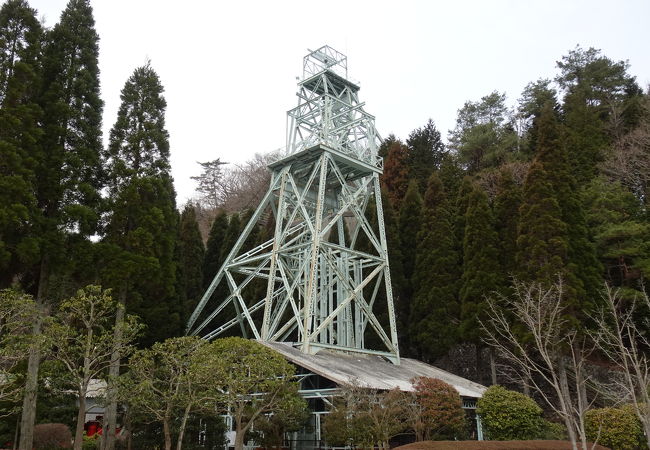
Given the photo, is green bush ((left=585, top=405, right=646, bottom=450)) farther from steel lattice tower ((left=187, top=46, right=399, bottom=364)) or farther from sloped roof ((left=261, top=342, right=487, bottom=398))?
steel lattice tower ((left=187, top=46, right=399, bottom=364))

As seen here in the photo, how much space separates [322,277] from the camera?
74.1ft

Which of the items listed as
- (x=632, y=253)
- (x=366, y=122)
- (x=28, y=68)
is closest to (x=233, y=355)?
(x=28, y=68)

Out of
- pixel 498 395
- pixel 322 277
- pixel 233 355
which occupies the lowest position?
pixel 498 395

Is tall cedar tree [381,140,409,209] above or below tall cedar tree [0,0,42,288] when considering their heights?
above

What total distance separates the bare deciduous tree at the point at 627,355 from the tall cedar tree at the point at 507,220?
13.7 feet

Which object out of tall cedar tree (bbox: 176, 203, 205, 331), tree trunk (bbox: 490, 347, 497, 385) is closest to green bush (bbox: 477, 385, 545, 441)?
tree trunk (bbox: 490, 347, 497, 385)

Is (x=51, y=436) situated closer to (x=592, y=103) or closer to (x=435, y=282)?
(x=435, y=282)

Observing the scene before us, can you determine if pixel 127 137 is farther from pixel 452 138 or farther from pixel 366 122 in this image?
pixel 452 138

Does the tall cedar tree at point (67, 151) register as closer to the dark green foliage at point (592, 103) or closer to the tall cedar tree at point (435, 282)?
the tall cedar tree at point (435, 282)

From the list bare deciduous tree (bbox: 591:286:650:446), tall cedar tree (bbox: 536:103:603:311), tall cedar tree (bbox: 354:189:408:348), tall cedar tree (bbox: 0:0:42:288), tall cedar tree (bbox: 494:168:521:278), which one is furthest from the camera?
tall cedar tree (bbox: 354:189:408:348)

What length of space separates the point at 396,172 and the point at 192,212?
15.0 m

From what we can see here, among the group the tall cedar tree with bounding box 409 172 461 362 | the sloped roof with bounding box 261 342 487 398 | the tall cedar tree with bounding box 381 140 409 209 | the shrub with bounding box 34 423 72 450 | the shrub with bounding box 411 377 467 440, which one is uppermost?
the tall cedar tree with bounding box 381 140 409 209

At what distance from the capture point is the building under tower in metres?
19.2

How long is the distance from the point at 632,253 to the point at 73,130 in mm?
21440
